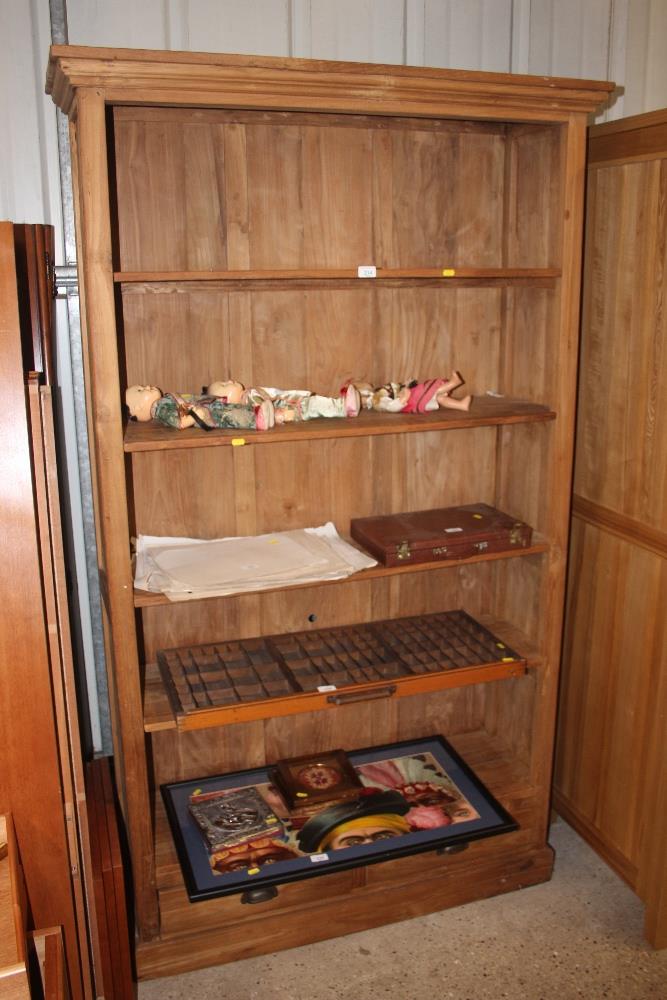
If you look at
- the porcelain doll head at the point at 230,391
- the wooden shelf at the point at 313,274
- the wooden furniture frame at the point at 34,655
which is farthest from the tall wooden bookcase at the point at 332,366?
the wooden furniture frame at the point at 34,655

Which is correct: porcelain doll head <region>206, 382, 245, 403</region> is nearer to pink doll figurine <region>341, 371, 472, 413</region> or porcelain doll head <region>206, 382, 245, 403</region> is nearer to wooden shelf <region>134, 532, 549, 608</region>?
pink doll figurine <region>341, 371, 472, 413</region>

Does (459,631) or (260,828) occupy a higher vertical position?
(459,631)

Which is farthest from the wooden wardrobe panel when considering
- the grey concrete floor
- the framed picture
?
the grey concrete floor

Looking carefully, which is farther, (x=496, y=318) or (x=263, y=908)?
(x=496, y=318)

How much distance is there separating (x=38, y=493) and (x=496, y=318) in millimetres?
1476

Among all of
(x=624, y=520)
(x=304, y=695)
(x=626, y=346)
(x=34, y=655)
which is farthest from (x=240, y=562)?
(x=626, y=346)

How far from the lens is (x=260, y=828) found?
7.72 feet

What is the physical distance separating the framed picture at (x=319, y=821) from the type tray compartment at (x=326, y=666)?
339mm

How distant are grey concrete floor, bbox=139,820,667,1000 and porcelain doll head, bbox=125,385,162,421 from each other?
4.68ft

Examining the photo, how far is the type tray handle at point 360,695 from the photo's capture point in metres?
2.28

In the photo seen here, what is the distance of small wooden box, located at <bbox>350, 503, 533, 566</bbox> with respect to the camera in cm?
231

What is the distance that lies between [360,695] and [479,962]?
753 millimetres

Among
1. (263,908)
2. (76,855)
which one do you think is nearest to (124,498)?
(76,855)

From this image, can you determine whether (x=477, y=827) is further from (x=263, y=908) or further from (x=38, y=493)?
(x=38, y=493)
